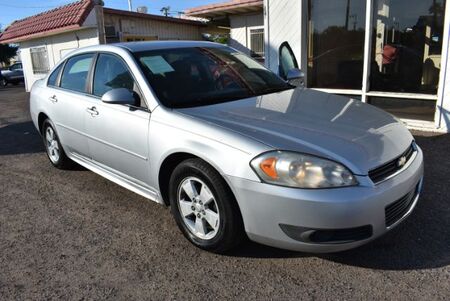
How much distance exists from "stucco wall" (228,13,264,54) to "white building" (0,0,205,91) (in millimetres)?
3298

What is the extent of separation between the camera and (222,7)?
42.3 ft

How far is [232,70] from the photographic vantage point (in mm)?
4055

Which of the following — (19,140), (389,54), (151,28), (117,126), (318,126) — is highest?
(151,28)

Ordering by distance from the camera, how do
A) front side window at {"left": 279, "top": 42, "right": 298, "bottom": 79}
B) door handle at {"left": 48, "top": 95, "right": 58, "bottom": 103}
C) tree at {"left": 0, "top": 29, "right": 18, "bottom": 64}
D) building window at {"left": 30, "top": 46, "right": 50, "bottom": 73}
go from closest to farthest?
door handle at {"left": 48, "top": 95, "right": 58, "bottom": 103}
front side window at {"left": 279, "top": 42, "right": 298, "bottom": 79}
building window at {"left": 30, "top": 46, "right": 50, "bottom": 73}
tree at {"left": 0, "top": 29, "right": 18, "bottom": 64}

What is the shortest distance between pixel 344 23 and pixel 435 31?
1.63 m

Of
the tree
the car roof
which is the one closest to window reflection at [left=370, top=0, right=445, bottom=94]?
the car roof

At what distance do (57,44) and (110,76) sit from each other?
12.9 meters

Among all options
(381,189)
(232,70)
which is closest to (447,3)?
(232,70)

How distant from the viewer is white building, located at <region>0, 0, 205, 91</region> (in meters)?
13.0

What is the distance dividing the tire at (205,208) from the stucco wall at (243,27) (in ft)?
36.9

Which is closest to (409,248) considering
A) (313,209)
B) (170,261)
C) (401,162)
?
(401,162)

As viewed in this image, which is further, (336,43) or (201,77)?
(336,43)

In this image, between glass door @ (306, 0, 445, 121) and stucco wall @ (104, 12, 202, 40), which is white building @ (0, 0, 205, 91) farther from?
glass door @ (306, 0, 445, 121)

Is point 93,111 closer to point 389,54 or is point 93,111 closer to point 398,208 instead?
point 398,208
